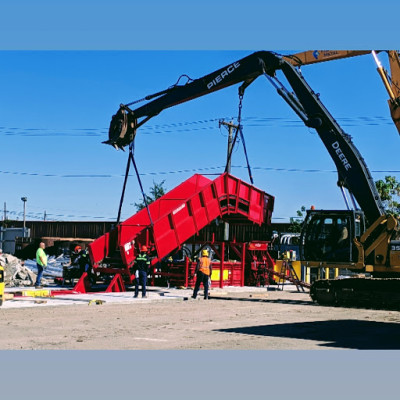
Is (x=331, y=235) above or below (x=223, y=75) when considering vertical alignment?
below

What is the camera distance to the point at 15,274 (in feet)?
83.0

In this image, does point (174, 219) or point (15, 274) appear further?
point (15, 274)

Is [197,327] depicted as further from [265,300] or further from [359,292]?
[265,300]

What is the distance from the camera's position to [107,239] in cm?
2320

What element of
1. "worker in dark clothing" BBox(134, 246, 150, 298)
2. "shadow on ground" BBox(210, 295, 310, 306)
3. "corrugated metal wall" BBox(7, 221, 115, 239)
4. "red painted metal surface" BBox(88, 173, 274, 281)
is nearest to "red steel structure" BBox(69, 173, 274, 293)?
"red painted metal surface" BBox(88, 173, 274, 281)

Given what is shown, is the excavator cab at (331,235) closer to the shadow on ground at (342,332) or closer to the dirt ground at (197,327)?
the dirt ground at (197,327)

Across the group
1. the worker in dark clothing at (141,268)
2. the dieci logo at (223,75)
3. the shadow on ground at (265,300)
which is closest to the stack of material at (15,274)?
the worker in dark clothing at (141,268)

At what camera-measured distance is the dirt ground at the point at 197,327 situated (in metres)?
11.0

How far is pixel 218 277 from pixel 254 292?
6.60 feet

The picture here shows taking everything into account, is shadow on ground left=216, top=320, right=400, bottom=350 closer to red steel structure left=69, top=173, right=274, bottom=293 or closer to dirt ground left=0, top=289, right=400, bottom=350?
dirt ground left=0, top=289, right=400, bottom=350

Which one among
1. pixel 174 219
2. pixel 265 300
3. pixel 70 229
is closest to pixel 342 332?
pixel 265 300

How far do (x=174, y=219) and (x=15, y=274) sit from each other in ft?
23.8

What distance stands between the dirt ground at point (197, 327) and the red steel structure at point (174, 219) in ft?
9.40

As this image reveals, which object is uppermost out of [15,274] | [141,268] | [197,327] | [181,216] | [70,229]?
[70,229]
